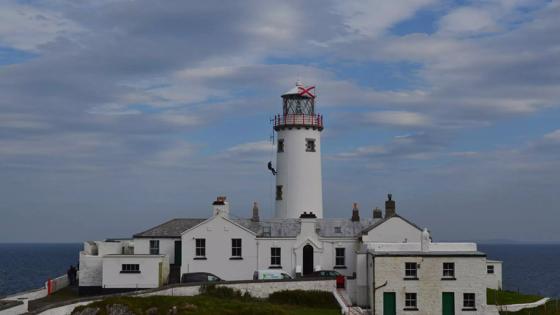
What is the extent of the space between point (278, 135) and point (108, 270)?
16.4 m

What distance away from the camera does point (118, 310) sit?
1309 inches

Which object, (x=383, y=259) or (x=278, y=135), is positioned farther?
(x=278, y=135)

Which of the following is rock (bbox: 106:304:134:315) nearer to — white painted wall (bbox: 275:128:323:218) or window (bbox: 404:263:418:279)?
window (bbox: 404:263:418:279)

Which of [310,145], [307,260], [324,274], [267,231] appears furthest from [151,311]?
→ [310,145]

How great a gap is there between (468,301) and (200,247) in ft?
51.3

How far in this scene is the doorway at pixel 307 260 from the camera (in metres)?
44.0

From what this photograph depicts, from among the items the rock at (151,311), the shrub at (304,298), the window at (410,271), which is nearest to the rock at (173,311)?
the rock at (151,311)

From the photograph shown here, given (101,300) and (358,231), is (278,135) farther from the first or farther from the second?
(101,300)

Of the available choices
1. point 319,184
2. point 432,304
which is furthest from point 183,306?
point 319,184

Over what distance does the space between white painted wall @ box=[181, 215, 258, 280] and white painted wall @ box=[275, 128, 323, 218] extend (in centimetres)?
765

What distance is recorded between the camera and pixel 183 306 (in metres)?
33.1

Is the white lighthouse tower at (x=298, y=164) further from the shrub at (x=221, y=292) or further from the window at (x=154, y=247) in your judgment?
the shrub at (x=221, y=292)

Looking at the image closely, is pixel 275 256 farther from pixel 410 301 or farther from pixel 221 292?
pixel 410 301

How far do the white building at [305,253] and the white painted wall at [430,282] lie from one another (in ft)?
0.16
